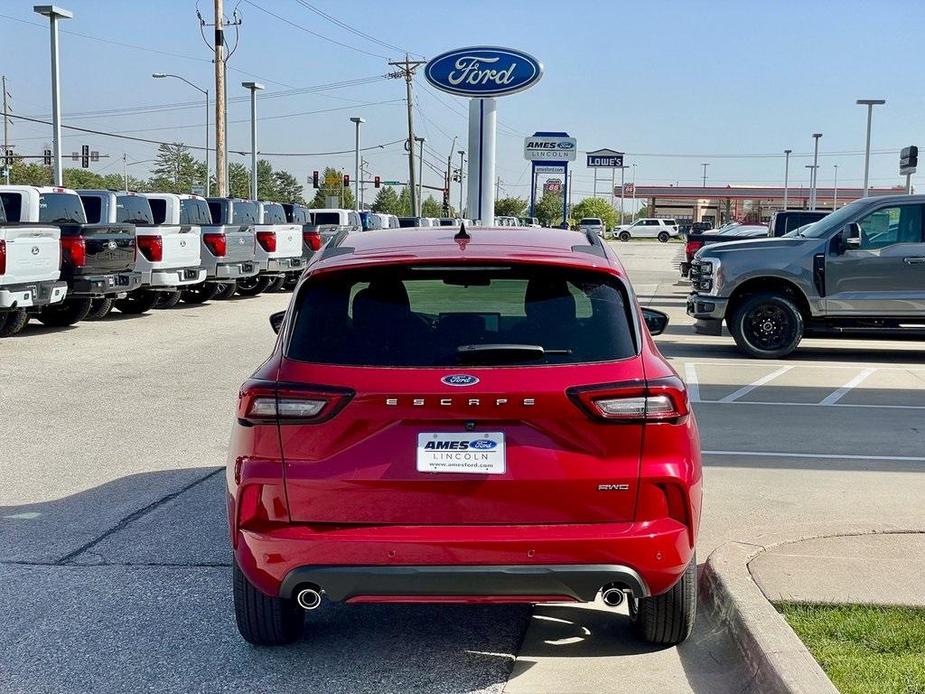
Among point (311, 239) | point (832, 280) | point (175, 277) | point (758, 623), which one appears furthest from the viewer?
point (311, 239)

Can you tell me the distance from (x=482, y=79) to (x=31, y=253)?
24.3ft

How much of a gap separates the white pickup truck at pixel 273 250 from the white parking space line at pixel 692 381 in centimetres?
1165

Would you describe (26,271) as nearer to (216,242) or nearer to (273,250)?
(216,242)

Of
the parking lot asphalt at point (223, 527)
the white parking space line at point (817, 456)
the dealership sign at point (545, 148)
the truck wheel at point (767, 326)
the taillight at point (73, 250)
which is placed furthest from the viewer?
the dealership sign at point (545, 148)

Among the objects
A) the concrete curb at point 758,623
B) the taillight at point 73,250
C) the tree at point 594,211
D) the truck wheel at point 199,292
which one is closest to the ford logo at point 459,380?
the concrete curb at point 758,623

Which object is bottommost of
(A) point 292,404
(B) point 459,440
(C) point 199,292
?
(C) point 199,292

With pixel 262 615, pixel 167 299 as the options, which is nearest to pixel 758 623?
pixel 262 615

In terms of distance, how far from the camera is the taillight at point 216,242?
A: 71.8 ft

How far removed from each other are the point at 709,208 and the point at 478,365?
132405 millimetres

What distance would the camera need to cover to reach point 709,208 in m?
132

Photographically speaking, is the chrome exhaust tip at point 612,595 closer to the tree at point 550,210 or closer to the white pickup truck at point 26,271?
the white pickup truck at point 26,271

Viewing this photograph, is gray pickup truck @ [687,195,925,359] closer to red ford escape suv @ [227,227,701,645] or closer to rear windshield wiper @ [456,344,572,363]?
red ford escape suv @ [227,227,701,645]

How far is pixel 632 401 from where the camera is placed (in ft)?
13.4

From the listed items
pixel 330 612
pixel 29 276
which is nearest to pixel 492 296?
pixel 330 612
